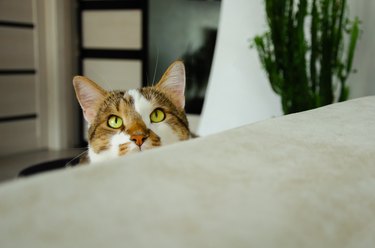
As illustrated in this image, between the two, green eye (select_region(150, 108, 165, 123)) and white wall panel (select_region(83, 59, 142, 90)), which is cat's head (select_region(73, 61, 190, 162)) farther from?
white wall panel (select_region(83, 59, 142, 90))

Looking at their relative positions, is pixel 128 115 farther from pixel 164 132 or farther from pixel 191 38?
pixel 191 38

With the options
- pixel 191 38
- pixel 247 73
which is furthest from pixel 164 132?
pixel 191 38

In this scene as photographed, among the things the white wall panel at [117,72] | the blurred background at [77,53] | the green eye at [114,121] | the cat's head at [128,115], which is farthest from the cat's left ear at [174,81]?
the white wall panel at [117,72]

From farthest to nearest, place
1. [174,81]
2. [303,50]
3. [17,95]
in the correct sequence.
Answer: [17,95]
[303,50]
[174,81]

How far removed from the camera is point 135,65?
3434mm

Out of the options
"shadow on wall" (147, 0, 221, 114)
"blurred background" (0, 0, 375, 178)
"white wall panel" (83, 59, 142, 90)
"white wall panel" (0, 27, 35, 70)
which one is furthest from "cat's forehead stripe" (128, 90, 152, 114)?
"white wall panel" (0, 27, 35, 70)

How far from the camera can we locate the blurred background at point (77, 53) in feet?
10.1

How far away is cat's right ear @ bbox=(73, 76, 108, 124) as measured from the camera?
0.73m

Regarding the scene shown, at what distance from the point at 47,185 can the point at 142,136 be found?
0.46m

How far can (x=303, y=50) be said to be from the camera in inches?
62.4

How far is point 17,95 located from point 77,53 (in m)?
0.65

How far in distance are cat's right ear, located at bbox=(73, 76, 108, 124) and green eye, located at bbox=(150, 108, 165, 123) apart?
0.33ft

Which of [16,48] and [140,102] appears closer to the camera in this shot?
[140,102]

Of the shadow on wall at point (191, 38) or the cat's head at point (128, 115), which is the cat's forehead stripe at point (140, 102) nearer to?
the cat's head at point (128, 115)
